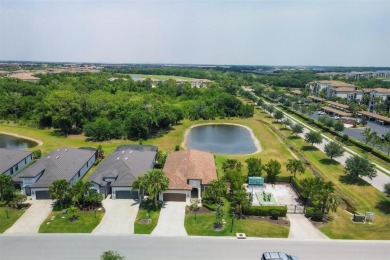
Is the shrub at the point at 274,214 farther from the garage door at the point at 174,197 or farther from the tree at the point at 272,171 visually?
the garage door at the point at 174,197

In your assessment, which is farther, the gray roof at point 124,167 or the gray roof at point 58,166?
the gray roof at point 58,166

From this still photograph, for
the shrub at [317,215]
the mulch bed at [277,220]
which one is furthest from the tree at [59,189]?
the shrub at [317,215]

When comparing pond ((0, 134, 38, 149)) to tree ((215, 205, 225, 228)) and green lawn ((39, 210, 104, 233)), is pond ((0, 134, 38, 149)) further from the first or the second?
tree ((215, 205, 225, 228))

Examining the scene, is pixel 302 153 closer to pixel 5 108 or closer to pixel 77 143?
pixel 77 143

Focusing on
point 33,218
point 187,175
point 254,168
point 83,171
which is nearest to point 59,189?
point 33,218

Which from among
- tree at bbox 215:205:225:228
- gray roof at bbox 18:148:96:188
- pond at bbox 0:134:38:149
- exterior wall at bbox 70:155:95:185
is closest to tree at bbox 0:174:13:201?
gray roof at bbox 18:148:96:188
